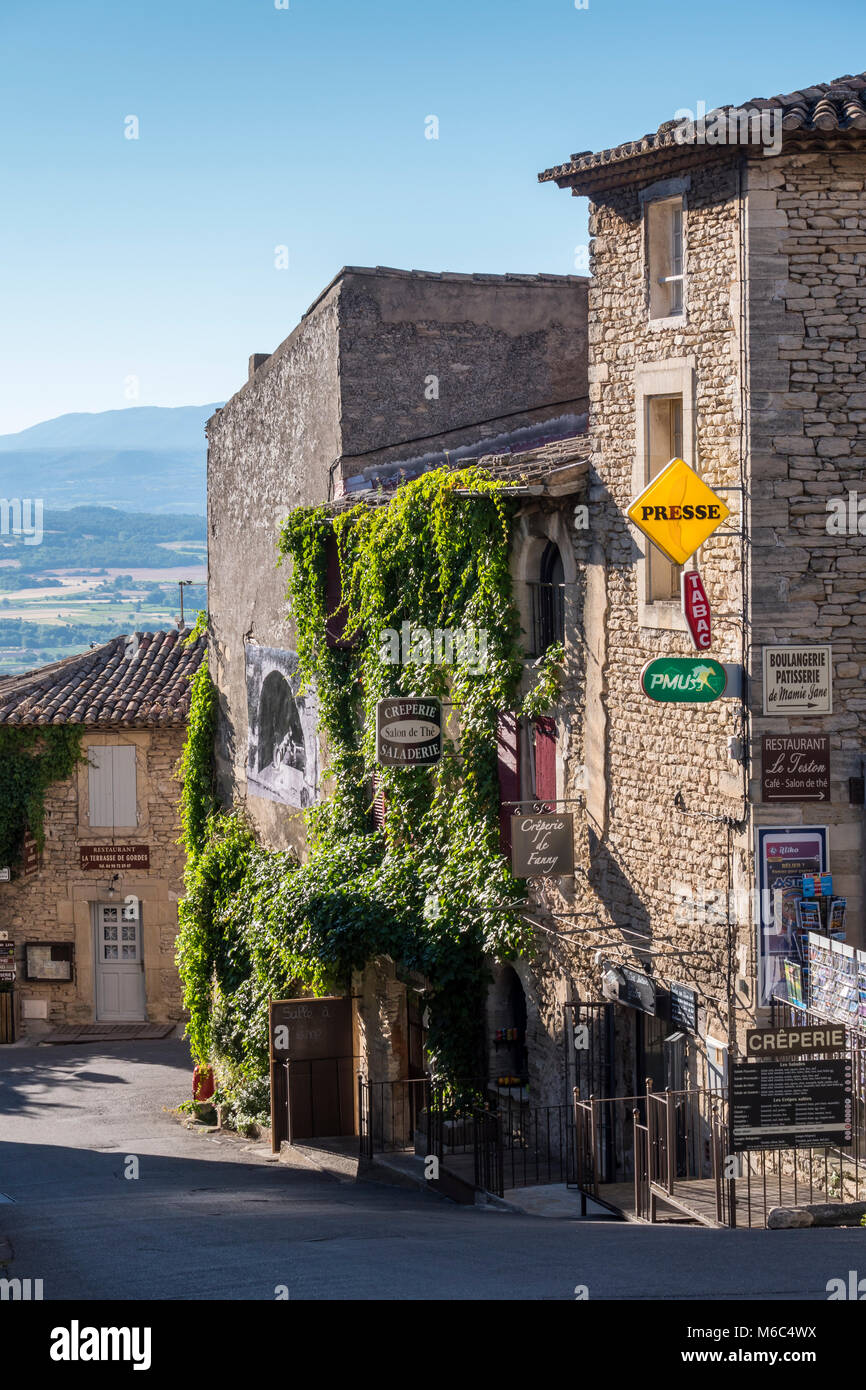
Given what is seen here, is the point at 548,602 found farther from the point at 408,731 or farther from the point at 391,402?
the point at 391,402

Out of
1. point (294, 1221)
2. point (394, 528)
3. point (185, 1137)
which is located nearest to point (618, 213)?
point (394, 528)

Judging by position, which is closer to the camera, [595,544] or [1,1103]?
[595,544]

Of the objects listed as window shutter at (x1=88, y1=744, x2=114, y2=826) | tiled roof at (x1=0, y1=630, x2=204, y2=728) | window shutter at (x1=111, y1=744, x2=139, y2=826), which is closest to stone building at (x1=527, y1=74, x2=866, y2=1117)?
tiled roof at (x1=0, y1=630, x2=204, y2=728)

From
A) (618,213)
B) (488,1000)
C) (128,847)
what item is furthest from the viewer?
(128,847)

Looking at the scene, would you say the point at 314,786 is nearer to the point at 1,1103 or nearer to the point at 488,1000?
the point at 488,1000

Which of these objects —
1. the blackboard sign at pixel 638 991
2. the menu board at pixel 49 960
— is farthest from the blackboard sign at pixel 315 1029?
the menu board at pixel 49 960

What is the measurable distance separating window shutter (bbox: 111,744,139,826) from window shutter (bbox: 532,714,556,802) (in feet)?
47.7

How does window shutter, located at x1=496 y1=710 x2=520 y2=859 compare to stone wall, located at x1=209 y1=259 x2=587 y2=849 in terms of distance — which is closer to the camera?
window shutter, located at x1=496 y1=710 x2=520 y2=859

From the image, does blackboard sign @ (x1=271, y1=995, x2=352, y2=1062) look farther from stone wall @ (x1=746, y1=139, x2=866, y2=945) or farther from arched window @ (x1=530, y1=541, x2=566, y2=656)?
stone wall @ (x1=746, y1=139, x2=866, y2=945)

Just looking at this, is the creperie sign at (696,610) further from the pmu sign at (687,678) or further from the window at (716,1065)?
the window at (716,1065)

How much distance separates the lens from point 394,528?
1767 centimetres

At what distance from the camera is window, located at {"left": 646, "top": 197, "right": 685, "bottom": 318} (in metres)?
13.8
